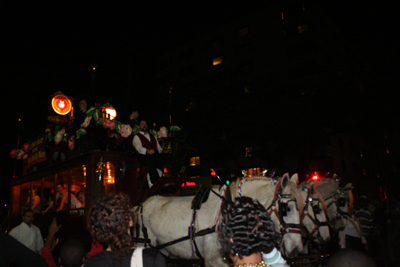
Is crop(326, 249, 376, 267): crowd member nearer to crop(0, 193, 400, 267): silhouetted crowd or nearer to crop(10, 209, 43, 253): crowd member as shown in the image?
crop(0, 193, 400, 267): silhouetted crowd

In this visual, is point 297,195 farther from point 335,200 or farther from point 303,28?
point 303,28

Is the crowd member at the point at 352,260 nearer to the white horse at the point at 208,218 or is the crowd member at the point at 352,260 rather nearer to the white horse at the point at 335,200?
the white horse at the point at 208,218

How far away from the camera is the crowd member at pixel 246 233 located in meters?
1.92

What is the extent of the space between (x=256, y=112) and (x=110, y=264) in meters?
18.4

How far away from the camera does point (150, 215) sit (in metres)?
5.46

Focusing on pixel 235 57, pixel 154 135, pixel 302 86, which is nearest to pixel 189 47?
pixel 235 57

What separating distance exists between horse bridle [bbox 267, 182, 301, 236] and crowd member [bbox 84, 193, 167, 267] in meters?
2.74

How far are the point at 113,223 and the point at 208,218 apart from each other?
8.63 ft

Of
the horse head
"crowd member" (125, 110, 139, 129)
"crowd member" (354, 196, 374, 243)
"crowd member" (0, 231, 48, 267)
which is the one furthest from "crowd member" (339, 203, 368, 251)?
"crowd member" (0, 231, 48, 267)

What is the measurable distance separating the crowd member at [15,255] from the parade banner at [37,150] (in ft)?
25.6

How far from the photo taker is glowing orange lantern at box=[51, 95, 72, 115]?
9.48 meters

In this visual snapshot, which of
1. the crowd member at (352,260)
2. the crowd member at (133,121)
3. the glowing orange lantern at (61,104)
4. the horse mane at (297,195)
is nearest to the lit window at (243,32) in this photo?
the glowing orange lantern at (61,104)

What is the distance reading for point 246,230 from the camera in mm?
1921

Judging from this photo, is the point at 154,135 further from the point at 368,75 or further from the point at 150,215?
the point at 368,75
